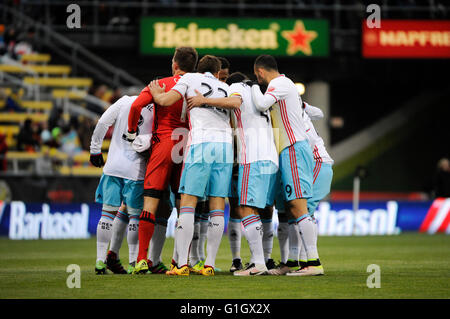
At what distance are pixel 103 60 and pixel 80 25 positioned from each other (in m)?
1.68

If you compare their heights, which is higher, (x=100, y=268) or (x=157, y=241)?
(x=157, y=241)

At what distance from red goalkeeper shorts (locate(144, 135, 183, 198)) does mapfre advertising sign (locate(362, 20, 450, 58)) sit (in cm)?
1716

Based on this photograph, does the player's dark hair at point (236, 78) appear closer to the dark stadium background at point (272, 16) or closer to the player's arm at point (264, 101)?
the player's arm at point (264, 101)

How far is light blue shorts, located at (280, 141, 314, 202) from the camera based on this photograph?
9117 mm

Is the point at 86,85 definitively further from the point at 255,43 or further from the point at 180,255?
the point at 180,255

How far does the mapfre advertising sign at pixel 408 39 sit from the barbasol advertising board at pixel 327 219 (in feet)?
19.2

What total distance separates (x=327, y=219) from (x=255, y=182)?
12.0 metres

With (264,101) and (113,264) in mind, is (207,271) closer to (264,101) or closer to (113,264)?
(113,264)

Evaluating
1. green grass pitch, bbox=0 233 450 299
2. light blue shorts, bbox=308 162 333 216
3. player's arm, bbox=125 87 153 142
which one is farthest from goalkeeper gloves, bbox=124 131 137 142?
light blue shorts, bbox=308 162 333 216

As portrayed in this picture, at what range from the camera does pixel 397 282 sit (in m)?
8.51

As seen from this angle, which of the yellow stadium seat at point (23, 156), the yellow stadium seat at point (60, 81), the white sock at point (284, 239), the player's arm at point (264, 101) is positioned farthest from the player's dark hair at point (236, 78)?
the yellow stadium seat at point (60, 81)

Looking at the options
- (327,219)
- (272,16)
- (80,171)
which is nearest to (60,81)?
(80,171)

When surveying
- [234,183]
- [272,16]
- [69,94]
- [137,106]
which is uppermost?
[272,16]

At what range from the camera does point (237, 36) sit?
24.6 metres
